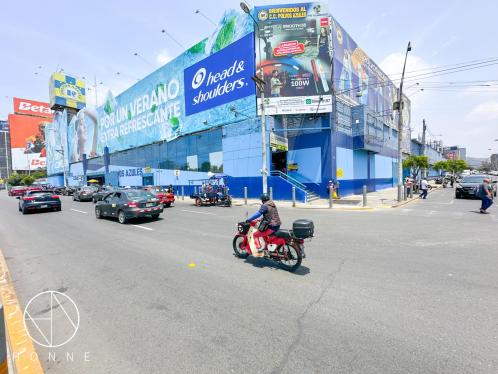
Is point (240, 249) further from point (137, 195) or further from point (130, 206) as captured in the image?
point (137, 195)

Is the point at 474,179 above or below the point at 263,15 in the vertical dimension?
below

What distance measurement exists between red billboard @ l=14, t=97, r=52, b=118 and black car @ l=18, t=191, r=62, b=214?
10548cm

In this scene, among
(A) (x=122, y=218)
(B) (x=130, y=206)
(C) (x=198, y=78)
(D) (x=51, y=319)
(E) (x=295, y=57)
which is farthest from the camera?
(C) (x=198, y=78)

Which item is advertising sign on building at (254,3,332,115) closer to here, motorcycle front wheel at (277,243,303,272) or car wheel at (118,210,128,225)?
car wheel at (118,210,128,225)

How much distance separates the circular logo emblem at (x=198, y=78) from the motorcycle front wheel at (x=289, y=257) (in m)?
26.3

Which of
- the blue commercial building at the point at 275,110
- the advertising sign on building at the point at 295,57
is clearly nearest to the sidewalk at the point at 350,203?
the blue commercial building at the point at 275,110

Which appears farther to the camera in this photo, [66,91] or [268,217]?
[66,91]

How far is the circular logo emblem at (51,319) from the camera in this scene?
3080 millimetres

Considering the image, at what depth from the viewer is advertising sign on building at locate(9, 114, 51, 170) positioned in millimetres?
90688

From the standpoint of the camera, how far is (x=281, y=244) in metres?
5.32

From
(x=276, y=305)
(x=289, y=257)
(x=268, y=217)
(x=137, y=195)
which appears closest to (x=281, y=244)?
(x=289, y=257)

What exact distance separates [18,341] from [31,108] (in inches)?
4987

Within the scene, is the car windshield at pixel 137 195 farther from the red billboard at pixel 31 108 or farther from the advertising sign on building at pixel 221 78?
the red billboard at pixel 31 108

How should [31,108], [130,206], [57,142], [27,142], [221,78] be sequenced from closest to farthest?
[130,206]
[221,78]
[57,142]
[27,142]
[31,108]
